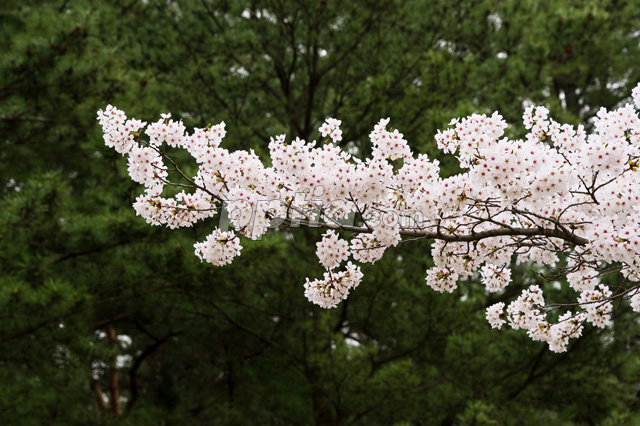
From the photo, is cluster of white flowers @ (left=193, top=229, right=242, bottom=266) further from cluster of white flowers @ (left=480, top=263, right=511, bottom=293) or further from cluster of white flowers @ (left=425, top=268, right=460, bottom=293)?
cluster of white flowers @ (left=480, top=263, right=511, bottom=293)

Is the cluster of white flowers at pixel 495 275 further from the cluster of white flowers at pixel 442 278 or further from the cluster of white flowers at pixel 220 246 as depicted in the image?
the cluster of white flowers at pixel 220 246

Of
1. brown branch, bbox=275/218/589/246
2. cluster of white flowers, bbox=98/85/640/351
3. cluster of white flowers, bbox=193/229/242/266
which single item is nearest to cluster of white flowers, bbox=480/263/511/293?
cluster of white flowers, bbox=98/85/640/351

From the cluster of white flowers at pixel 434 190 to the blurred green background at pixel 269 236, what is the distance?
1.69 metres

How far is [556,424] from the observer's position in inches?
265

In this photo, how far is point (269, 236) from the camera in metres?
5.72

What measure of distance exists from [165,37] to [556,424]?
603 centimetres

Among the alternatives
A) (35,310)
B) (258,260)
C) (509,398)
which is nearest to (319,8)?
(258,260)

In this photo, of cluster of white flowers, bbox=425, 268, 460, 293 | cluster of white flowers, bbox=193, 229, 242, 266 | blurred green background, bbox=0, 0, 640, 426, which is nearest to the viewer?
cluster of white flowers, bbox=193, 229, 242, 266

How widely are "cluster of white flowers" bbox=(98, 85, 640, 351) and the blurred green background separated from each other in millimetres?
1690

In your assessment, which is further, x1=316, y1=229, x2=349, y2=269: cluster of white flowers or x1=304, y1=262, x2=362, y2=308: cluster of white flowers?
x1=304, y1=262, x2=362, y2=308: cluster of white flowers

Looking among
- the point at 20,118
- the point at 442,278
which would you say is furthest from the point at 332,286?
the point at 20,118

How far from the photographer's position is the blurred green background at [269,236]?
5789 millimetres

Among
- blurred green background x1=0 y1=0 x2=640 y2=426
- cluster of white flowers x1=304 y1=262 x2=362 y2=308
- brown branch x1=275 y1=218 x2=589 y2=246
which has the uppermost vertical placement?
blurred green background x1=0 y1=0 x2=640 y2=426

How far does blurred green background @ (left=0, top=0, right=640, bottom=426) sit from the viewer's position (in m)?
5.79
